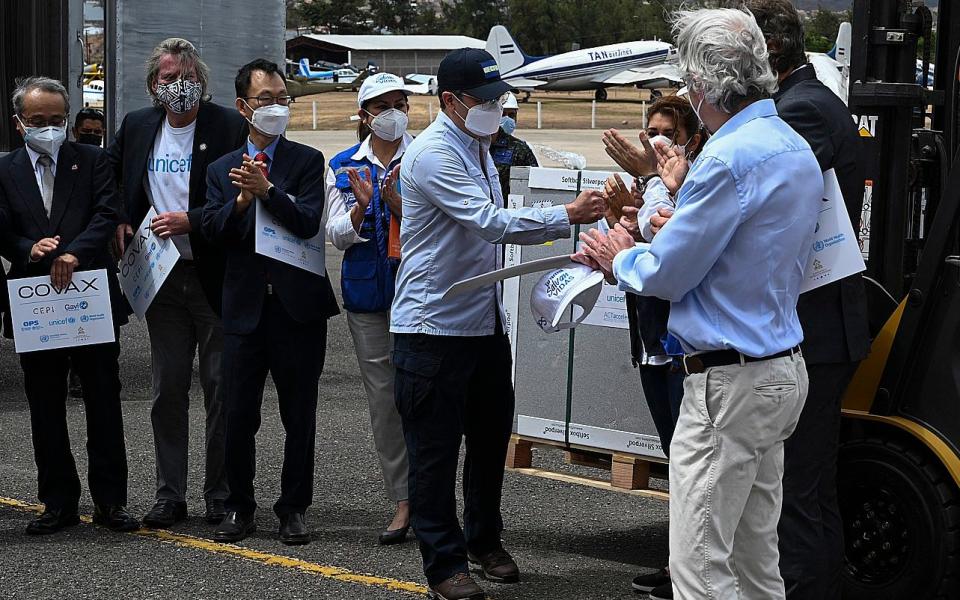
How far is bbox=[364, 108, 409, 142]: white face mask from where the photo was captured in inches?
234

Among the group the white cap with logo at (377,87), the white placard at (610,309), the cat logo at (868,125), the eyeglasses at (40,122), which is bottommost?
the white placard at (610,309)

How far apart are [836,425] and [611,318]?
1448mm

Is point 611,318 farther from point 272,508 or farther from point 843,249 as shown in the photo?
point 272,508

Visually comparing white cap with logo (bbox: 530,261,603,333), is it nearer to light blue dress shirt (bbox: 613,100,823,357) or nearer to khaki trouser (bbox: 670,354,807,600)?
light blue dress shirt (bbox: 613,100,823,357)

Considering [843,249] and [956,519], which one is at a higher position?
[843,249]

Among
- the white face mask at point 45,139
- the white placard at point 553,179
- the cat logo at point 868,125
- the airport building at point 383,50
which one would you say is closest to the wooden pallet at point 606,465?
the white placard at point 553,179

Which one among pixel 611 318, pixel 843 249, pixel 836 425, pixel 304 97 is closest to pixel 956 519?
pixel 836 425

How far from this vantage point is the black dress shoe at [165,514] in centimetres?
605

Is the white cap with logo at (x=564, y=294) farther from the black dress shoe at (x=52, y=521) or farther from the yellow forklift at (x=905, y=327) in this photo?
the black dress shoe at (x=52, y=521)

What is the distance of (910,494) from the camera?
454 centimetres

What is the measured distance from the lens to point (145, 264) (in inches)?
238

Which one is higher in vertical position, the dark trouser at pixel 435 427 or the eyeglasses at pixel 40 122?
the eyeglasses at pixel 40 122

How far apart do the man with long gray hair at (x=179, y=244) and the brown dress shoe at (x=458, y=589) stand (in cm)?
154

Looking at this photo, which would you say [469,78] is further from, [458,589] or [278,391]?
[458,589]
